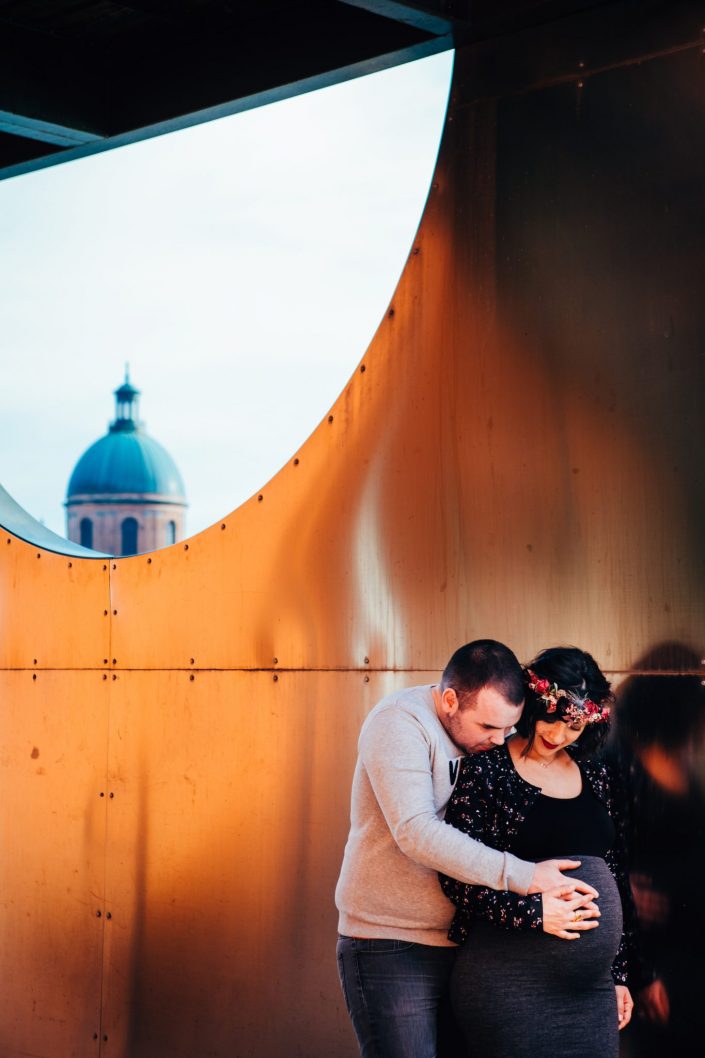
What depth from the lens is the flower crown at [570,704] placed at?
2.79m

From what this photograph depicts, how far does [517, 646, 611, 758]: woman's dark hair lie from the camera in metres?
2.82

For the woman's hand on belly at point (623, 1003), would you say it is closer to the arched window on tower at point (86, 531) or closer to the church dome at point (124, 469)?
the arched window on tower at point (86, 531)

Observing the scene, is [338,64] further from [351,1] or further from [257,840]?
[257,840]

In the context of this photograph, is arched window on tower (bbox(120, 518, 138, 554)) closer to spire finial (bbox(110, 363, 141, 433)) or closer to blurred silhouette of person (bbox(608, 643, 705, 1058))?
spire finial (bbox(110, 363, 141, 433))

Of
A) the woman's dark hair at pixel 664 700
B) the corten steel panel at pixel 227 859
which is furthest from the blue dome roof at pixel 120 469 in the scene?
the woman's dark hair at pixel 664 700

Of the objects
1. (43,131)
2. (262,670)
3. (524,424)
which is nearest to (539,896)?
(524,424)

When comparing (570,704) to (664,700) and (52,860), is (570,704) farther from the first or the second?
(52,860)

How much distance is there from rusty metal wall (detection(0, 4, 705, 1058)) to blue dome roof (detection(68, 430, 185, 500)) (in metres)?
50.8

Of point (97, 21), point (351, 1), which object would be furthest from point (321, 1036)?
point (97, 21)

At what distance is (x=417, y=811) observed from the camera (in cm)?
266

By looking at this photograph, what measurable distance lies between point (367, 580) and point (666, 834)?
109 cm

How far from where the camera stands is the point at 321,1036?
3748 mm

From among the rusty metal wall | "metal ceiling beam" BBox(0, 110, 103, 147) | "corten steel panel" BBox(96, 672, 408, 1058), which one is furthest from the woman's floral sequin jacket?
"metal ceiling beam" BBox(0, 110, 103, 147)

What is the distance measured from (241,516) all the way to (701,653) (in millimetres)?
1575
